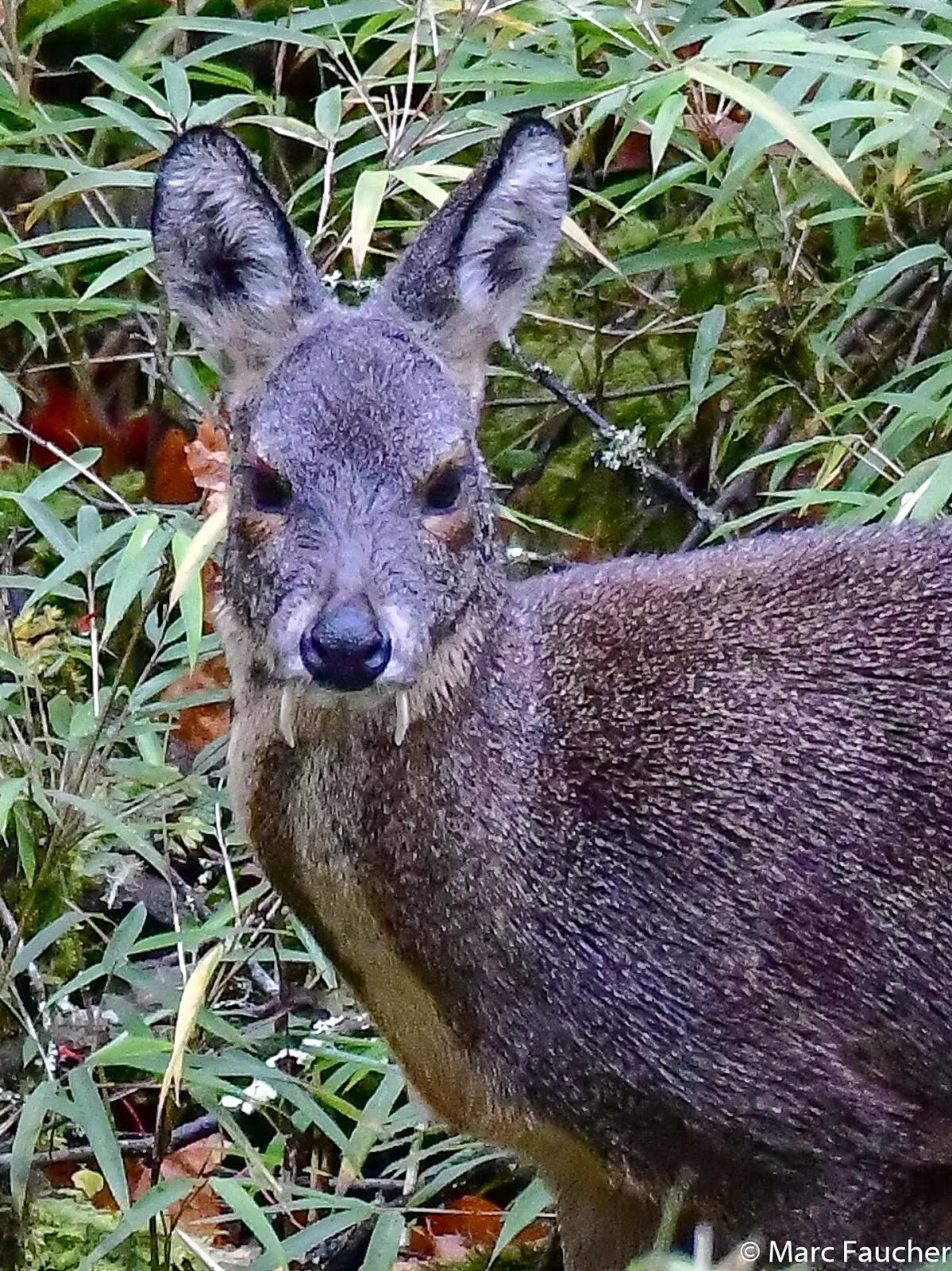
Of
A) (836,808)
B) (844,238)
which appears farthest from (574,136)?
(836,808)

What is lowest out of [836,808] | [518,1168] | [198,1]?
[518,1168]

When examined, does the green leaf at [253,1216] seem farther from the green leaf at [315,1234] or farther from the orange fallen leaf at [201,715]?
the orange fallen leaf at [201,715]

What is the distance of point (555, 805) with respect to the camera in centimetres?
319

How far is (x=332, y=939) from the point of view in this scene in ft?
10.4

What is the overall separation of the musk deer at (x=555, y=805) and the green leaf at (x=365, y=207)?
8 centimetres

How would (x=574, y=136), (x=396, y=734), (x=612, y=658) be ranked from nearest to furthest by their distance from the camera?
(x=396, y=734) < (x=612, y=658) < (x=574, y=136)

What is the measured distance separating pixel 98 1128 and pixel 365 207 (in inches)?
54.3

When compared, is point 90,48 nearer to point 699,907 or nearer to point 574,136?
point 574,136

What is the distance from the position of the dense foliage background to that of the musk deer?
0.22 m

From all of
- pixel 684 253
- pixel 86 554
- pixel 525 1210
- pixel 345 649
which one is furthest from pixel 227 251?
pixel 525 1210

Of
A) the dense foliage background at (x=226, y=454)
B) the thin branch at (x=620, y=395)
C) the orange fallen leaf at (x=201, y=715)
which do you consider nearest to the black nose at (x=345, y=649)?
the dense foliage background at (x=226, y=454)

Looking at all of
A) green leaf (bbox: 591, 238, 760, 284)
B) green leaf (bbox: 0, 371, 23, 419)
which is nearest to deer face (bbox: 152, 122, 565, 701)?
green leaf (bbox: 0, 371, 23, 419)

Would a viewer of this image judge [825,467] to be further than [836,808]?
Yes

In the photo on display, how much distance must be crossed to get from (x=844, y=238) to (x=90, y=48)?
2.20 meters
